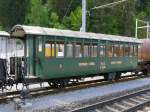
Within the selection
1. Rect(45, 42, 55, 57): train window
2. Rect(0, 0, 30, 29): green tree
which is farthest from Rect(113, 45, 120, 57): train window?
Rect(0, 0, 30, 29): green tree

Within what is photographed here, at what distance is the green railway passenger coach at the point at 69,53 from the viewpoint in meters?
18.1

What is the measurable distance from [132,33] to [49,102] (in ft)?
222

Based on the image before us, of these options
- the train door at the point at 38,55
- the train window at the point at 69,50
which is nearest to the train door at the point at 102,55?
the train window at the point at 69,50

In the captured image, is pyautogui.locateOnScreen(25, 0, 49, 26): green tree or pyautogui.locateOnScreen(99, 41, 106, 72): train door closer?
pyautogui.locateOnScreen(99, 41, 106, 72): train door

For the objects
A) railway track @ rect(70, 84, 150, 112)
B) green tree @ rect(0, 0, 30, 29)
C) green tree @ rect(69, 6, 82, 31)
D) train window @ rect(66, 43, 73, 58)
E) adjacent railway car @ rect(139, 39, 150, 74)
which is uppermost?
green tree @ rect(0, 0, 30, 29)

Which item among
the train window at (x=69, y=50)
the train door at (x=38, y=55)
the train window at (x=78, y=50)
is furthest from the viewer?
the train window at (x=78, y=50)

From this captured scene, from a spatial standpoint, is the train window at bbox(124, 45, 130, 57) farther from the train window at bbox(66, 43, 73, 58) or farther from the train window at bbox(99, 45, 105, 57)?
the train window at bbox(66, 43, 73, 58)

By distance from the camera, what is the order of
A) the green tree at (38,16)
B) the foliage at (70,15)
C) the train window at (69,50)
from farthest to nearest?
the foliage at (70,15)
the green tree at (38,16)
the train window at (69,50)

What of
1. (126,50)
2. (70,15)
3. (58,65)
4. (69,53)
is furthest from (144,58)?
(70,15)

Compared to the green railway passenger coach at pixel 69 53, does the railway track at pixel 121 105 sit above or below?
below

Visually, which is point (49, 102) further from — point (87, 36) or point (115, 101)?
point (87, 36)

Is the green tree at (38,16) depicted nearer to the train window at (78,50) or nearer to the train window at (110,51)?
the train window at (110,51)

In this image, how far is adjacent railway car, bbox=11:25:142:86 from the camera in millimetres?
18062

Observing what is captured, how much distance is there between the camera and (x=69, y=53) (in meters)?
19.9
